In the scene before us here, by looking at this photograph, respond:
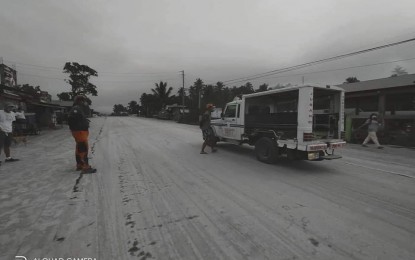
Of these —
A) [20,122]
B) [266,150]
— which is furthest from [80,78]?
[266,150]

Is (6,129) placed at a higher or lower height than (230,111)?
lower

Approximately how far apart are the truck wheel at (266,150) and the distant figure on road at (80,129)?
15.4 ft

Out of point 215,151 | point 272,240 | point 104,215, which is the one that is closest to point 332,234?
point 272,240

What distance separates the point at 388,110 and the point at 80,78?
60035mm

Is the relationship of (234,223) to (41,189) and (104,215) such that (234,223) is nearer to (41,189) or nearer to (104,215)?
(104,215)

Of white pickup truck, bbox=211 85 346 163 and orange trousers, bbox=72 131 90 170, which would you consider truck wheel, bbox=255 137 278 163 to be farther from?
orange trousers, bbox=72 131 90 170

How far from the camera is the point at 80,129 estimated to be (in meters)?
6.07

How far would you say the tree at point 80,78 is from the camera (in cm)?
5619

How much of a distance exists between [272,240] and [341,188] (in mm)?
2828

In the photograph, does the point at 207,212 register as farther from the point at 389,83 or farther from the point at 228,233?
the point at 389,83

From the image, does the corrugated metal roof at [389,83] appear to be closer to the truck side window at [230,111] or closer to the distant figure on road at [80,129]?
the truck side window at [230,111]

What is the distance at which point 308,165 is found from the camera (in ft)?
23.5

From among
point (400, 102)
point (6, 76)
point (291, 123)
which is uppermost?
point (6, 76)

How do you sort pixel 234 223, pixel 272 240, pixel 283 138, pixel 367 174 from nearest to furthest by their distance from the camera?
pixel 272 240
pixel 234 223
pixel 367 174
pixel 283 138
